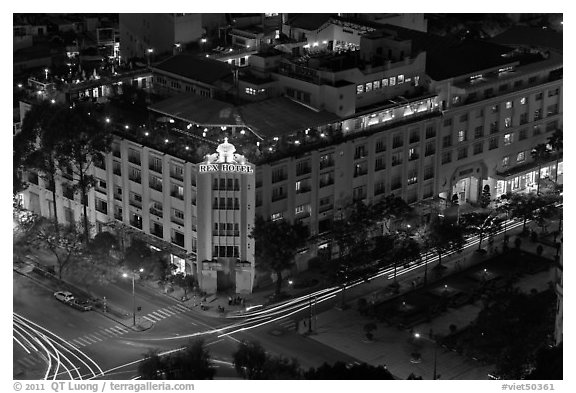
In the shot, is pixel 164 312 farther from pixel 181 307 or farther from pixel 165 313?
pixel 181 307

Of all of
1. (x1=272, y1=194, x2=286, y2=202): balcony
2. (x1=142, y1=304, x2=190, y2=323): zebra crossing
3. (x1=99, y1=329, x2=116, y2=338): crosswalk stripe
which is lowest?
(x1=99, y1=329, x2=116, y2=338): crosswalk stripe

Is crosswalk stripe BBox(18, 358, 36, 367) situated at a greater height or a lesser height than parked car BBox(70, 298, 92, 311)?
lesser

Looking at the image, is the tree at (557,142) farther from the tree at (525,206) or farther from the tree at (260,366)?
the tree at (260,366)

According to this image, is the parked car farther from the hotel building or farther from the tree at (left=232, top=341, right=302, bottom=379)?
the tree at (left=232, top=341, right=302, bottom=379)

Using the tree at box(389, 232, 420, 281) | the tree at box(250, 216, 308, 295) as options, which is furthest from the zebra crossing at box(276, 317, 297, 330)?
the tree at box(389, 232, 420, 281)

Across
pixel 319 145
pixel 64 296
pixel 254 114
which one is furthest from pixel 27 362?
pixel 319 145

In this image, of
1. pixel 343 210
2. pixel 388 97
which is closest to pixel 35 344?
pixel 343 210
